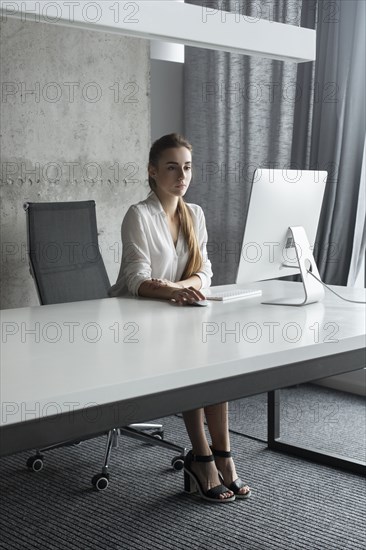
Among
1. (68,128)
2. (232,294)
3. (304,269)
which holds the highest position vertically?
(68,128)

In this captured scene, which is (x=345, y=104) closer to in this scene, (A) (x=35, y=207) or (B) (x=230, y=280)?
(B) (x=230, y=280)

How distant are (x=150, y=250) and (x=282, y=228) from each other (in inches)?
27.0

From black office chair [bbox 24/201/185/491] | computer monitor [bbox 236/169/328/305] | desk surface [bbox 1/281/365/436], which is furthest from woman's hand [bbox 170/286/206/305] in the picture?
black office chair [bbox 24/201/185/491]

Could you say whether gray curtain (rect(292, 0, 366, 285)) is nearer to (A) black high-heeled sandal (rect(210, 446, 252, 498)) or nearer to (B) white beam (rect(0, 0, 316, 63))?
(B) white beam (rect(0, 0, 316, 63))

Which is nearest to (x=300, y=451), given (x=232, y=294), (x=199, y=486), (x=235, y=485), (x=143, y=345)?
(x=235, y=485)

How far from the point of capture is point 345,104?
180 inches

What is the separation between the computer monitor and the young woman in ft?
1.18

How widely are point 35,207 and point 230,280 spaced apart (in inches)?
73.9

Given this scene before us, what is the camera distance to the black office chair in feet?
12.6

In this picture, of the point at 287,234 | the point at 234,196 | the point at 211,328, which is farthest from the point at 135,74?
the point at 211,328

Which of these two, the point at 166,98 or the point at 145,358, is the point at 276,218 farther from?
the point at 166,98

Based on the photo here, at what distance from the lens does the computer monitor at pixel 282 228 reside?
282 cm

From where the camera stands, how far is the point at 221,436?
10.5 ft

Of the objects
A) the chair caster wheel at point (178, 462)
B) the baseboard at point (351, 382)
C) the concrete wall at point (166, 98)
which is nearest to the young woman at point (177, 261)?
the chair caster wheel at point (178, 462)
